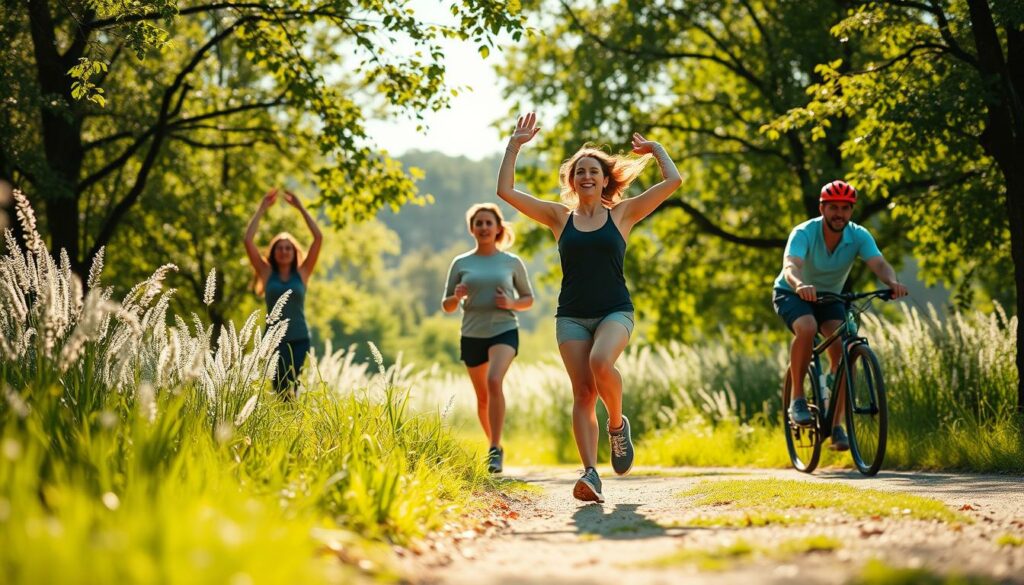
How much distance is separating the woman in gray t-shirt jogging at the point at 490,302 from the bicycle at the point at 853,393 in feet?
8.36

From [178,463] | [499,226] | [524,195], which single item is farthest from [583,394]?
[178,463]

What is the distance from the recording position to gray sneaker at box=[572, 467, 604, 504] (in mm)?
6801

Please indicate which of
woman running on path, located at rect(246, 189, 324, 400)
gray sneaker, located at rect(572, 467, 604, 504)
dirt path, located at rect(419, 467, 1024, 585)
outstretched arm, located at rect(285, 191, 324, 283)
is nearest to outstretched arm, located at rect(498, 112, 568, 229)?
gray sneaker, located at rect(572, 467, 604, 504)

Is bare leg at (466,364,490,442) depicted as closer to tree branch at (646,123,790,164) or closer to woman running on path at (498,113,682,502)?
woman running on path at (498,113,682,502)

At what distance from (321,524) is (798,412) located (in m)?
5.69

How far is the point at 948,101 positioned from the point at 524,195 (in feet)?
16.0

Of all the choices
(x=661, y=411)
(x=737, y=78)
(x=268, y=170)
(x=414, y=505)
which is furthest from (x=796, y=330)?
(x=268, y=170)

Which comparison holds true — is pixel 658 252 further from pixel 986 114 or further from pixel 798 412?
pixel 798 412

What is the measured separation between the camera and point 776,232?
2147 cm

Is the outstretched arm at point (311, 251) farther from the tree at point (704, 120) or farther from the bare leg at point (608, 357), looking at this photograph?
the tree at point (704, 120)

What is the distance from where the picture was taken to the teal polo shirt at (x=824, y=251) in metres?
8.55

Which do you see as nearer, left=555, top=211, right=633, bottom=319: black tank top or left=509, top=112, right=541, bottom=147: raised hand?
left=555, top=211, right=633, bottom=319: black tank top

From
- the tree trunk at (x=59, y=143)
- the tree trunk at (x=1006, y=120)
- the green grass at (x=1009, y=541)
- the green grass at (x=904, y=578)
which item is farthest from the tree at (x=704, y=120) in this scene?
the green grass at (x=904, y=578)

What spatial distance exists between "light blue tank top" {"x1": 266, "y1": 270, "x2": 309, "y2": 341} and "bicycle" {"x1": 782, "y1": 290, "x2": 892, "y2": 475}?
4.61 metres
